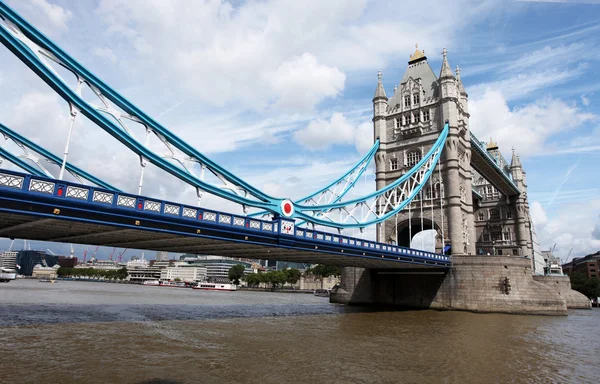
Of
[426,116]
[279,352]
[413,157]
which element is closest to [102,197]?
[279,352]

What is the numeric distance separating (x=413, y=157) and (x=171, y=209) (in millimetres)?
32665

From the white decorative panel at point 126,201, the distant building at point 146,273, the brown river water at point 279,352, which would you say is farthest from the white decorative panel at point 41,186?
the distant building at point 146,273

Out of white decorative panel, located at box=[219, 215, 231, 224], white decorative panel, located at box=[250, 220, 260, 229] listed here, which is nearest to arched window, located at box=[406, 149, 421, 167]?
white decorative panel, located at box=[250, 220, 260, 229]

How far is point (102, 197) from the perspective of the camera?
49.7 ft

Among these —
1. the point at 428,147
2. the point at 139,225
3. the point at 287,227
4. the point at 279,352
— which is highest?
the point at 428,147

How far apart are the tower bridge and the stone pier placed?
3.5 inches

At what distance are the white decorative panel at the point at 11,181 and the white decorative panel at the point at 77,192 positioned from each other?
56.5 inches

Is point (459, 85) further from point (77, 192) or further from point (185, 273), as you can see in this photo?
point (185, 273)

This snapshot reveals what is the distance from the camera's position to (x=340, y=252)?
86.4 feet

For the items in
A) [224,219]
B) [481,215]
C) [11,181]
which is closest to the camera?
[11,181]

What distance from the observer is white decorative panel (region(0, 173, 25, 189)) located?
1286cm

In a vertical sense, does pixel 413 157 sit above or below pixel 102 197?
above

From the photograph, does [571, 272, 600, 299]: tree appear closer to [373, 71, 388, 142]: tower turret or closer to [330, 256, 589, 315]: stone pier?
[330, 256, 589, 315]: stone pier

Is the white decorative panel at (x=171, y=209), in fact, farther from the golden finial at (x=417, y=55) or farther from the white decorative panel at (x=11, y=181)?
the golden finial at (x=417, y=55)
